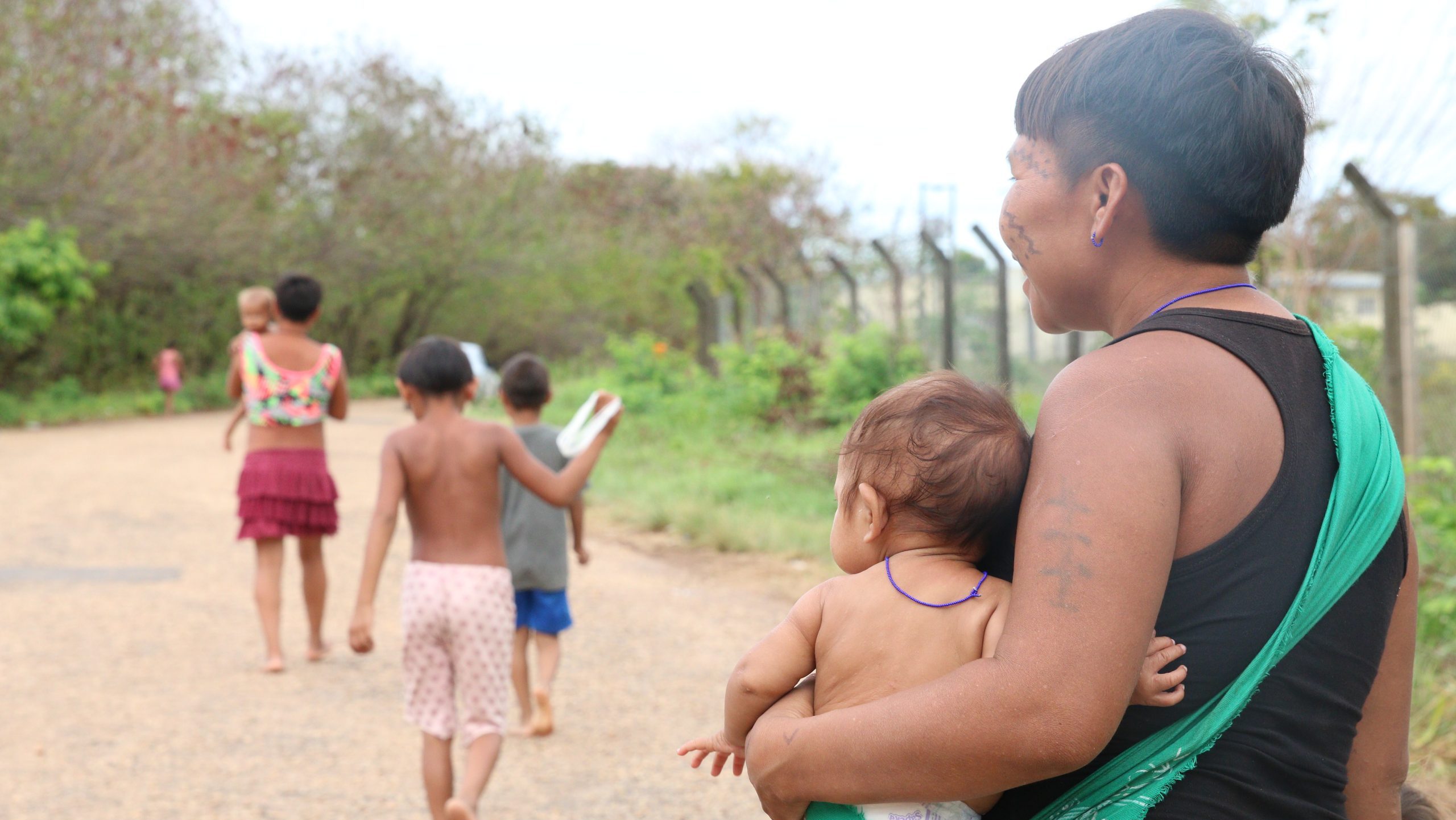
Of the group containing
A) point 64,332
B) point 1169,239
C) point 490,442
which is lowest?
point 64,332

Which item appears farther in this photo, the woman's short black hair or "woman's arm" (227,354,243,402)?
"woman's arm" (227,354,243,402)

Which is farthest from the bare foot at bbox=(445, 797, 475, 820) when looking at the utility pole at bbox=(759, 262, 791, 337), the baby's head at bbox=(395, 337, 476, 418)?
the utility pole at bbox=(759, 262, 791, 337)

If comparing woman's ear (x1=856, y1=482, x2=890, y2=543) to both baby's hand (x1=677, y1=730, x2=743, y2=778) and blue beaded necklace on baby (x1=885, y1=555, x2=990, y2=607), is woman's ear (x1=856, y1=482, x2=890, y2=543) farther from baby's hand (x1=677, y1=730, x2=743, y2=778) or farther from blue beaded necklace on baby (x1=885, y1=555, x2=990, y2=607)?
baby's hand (x1=677, y1=730, x2=743, y2=778)

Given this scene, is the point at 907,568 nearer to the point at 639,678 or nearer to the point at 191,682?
the point at 639,678

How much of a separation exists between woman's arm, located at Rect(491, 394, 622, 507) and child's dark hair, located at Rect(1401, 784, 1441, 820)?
8.59ft

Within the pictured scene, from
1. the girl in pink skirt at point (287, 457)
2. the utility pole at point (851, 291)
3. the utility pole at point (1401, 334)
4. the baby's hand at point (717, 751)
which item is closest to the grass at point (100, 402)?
the utility pole at point (851, 291)

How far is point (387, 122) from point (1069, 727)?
95.7 feet

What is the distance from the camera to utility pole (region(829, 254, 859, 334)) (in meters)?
14.0

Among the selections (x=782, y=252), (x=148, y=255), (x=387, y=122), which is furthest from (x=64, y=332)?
(x=782, y=252)

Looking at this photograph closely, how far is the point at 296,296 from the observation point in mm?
6137

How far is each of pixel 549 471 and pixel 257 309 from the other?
116 inches

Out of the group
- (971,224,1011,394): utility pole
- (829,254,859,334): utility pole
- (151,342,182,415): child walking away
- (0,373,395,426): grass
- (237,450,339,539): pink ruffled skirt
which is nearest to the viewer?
(237,450,339,539): pink ruffled skirt

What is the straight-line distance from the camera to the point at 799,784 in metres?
1.43

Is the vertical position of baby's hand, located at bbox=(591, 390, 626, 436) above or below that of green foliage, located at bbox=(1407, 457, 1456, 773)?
above
